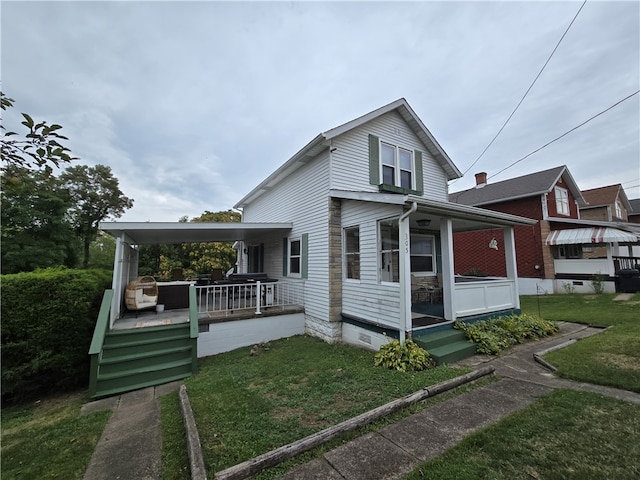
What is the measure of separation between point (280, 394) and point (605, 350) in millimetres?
6499

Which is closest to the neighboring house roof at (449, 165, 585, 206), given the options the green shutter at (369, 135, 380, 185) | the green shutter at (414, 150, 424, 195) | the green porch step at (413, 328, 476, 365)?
the green shutter at (414, 150, 424, 195)

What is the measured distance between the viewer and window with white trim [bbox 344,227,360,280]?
724 cm

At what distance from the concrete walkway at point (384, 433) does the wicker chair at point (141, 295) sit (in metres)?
3.34

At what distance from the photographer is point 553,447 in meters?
2.66

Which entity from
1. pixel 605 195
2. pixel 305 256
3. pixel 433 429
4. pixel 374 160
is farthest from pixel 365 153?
pixel 605 195

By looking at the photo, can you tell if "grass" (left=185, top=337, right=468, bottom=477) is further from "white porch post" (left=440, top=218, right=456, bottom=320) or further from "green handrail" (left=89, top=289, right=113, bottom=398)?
"white porch post" (left=440, top=218, right=456, bottom=320)

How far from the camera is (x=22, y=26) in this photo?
3.25m

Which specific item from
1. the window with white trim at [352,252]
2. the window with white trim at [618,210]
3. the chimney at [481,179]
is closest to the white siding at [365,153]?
the window with white trim at [352,252]

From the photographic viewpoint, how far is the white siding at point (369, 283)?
5938 mm

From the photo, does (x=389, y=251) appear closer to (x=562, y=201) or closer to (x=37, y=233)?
(x=562, y=201)

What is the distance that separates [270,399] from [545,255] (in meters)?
15.8

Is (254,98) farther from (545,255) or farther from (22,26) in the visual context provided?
(545,255)

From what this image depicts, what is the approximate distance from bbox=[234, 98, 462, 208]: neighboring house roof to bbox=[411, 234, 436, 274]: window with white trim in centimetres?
316

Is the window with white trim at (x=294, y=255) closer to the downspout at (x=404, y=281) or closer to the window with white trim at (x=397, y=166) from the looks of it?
the window with white trim at (x=397, y=166)
